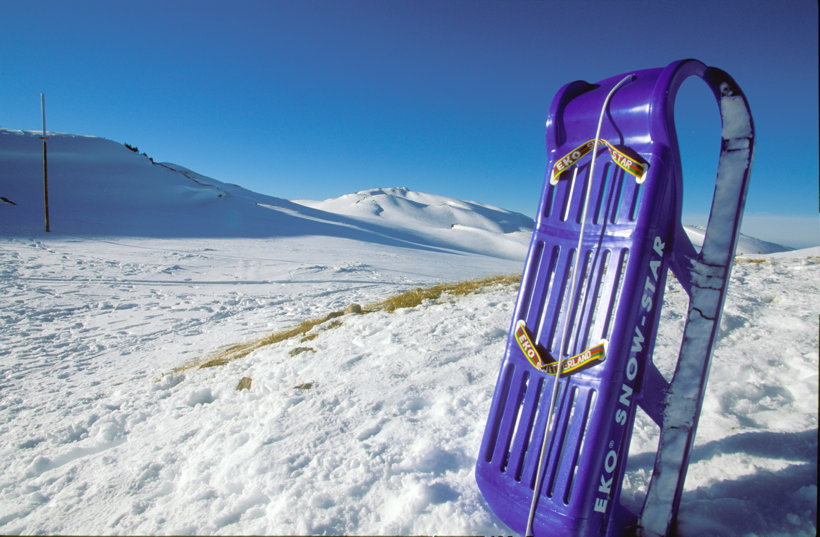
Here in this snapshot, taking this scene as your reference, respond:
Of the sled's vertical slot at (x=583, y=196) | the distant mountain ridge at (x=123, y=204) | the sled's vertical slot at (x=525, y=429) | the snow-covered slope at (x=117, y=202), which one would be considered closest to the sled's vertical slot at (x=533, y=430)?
the sled's vertical slot at (x=525, y=429)

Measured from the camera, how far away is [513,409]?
2.20m

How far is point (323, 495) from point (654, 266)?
188 centimetres

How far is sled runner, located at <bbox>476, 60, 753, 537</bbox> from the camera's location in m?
1.90

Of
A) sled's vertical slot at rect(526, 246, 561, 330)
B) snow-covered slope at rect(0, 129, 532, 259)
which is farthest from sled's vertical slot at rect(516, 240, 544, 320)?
snow-covered slope at rect(0, 129, 532, 259)

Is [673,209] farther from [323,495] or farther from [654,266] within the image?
[323,495]

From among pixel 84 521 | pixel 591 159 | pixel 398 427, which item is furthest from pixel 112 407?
pixel 591 159

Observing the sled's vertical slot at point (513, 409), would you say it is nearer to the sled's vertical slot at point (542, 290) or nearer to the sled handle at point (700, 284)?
the sled's vertical slot at point (542, 290)

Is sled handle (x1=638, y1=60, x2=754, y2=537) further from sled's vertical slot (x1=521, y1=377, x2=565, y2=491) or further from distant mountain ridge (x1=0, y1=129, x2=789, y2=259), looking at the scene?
distant mountain ridge (x1=0, y1=129, x2=789, y2=259)

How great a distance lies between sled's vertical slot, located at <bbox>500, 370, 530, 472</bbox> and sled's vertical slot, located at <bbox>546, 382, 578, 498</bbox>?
0.21 meters

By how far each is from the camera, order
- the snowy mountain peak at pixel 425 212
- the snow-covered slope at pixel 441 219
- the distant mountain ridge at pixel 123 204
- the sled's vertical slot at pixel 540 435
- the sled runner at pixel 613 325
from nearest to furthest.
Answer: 1. the sled runner at pixel 613 325
2. the sled's vertical slot at pixel 540 435
3. the distant mountain ridge at pixel 123 204
4. the snow-covered slope at pixel 441 219
5. the snowy mountain peak at pixel 425 212

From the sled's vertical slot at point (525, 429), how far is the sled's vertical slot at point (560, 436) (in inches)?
4.6

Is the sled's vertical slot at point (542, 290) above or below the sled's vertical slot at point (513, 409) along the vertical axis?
above

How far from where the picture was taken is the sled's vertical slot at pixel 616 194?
2047mm

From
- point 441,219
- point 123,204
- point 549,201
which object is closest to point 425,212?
point 441,219
